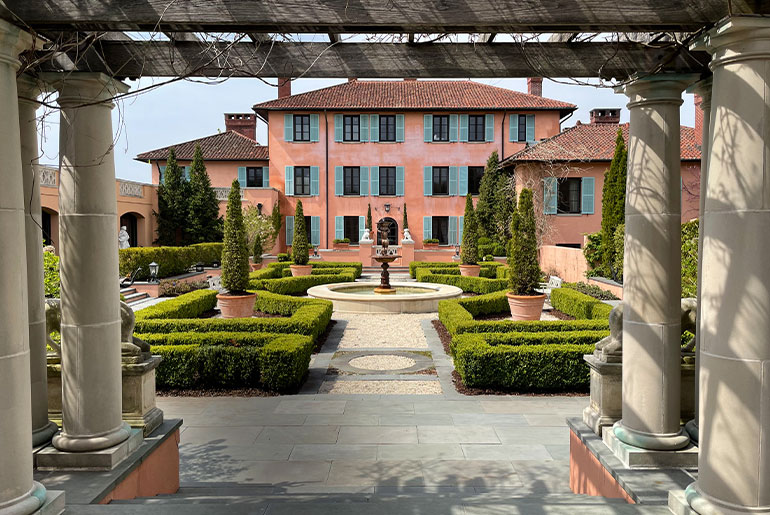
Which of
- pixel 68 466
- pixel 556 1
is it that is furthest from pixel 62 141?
pixel 556 1

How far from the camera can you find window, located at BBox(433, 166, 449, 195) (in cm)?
3344

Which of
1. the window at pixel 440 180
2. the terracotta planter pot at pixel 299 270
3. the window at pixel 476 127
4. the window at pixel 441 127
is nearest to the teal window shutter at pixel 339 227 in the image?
the window at pixel 440 180

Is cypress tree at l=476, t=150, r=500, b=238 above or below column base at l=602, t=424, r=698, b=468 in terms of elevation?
above

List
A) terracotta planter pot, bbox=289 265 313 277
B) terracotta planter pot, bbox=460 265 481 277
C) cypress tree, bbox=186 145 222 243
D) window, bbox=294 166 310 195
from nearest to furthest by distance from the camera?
1. terracotta planter pot, bbox=460 265 481 277
2. terracotta planter pot, bbox=289 265 313 277
3. cypress tree, bbox=186 145 222 243
4. window, bbox=294 166 310 195

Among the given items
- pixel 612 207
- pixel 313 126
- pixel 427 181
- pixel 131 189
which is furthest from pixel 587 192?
pixel 131 189

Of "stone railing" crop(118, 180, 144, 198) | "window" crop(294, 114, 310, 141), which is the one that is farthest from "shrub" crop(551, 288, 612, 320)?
"window" crop(294, 114, 310, 141)

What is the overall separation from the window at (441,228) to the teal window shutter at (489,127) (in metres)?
5.34

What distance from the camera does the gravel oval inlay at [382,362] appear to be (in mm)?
9773

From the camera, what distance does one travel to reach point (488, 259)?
26016mm

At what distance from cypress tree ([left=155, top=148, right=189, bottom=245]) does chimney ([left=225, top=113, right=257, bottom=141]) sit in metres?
9.59

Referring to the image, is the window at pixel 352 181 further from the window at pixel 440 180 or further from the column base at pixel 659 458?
the column base at pixel 659 458

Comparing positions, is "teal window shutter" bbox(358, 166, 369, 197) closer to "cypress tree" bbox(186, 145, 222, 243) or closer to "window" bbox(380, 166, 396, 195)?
"window" bbox(380, 166, 396, 195)

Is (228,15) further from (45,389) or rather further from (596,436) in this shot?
Answer: (596,436)

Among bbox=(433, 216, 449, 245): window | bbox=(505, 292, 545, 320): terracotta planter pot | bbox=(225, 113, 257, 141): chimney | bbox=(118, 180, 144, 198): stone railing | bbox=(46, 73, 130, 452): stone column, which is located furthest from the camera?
bbox=(225, 113, 257, 141): chimney
